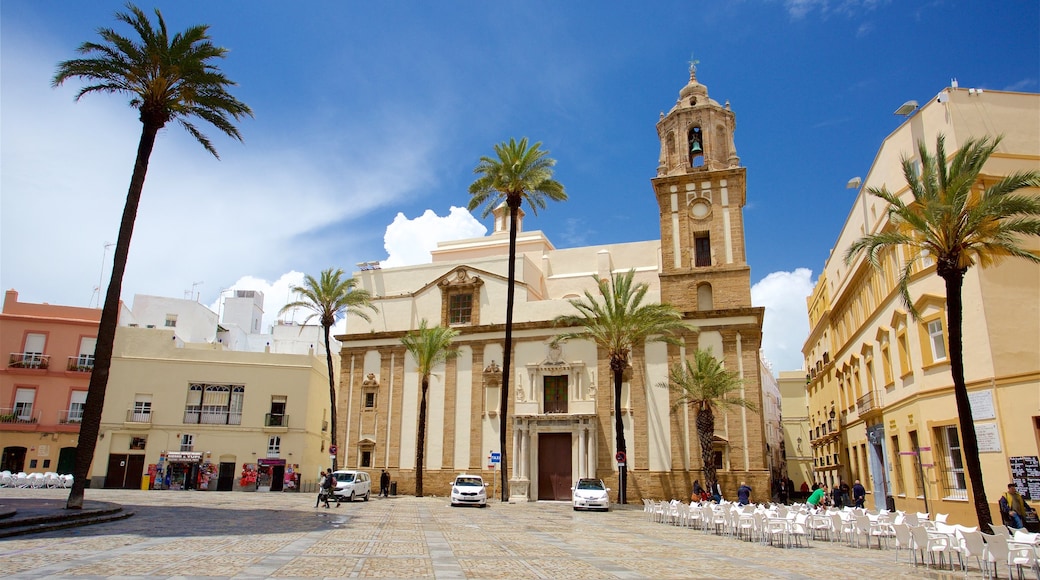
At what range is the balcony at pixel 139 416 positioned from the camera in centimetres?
4141

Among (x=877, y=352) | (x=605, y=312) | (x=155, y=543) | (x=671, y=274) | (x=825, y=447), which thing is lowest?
(x=155, y=543)

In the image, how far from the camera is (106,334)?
784 inches

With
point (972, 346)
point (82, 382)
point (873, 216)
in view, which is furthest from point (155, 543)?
point (82, 382)

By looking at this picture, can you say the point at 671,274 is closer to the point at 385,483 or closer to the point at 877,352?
the point at 877,352

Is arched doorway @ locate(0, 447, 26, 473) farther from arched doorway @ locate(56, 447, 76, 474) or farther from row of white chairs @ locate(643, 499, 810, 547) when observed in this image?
row of white chairs @ locate(643, 499, 810, 547)

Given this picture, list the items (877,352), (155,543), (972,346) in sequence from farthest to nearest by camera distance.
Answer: (877,352)
(972,346)
(155,543)

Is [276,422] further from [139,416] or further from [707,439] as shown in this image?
[707,439]

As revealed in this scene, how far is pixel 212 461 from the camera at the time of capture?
137 ft

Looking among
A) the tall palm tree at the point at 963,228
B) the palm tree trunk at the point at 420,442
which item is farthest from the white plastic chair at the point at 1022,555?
the palm tree trunk at the point at 420,442

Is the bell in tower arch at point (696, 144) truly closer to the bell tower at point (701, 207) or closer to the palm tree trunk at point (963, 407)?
the bell tower at point (701, 207)

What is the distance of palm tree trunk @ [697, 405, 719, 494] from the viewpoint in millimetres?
30953

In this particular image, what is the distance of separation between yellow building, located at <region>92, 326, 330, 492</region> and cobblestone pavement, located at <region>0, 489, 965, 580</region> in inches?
872

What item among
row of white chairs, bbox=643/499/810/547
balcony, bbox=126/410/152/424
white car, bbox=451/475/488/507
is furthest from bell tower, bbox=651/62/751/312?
balcony, bbox=126/410/152/424

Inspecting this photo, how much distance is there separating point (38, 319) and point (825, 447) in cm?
4978
